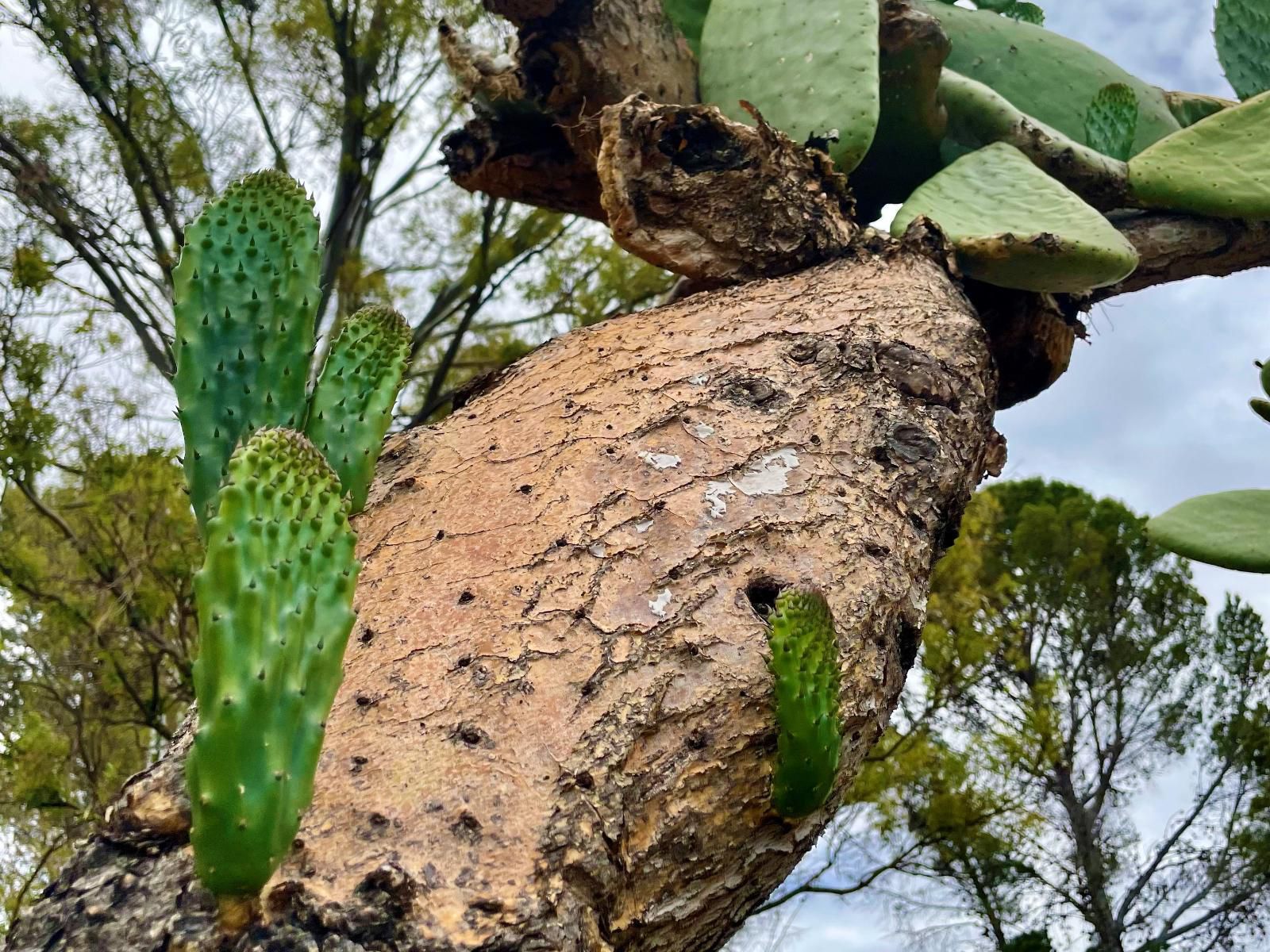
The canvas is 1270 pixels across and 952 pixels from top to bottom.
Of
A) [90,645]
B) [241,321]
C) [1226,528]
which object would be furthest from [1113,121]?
[90,645]

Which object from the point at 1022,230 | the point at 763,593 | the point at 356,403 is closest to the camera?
the point at 763,593

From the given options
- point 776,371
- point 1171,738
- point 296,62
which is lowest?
point 776,371

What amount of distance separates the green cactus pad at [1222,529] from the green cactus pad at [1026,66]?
108cm

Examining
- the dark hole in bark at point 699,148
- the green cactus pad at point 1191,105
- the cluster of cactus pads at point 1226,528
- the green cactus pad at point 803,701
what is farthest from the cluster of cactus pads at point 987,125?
the green cactus pad at point 803,701

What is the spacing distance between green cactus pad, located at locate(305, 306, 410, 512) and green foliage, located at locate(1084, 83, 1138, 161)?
2056 millimetres

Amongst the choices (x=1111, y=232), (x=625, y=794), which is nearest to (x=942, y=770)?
(x=1111, y=232)

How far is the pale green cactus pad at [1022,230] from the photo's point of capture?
2.00 meters

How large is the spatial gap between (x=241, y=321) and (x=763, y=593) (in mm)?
770

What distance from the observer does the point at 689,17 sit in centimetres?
264

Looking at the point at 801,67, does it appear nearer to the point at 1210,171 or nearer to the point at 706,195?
the point at 706,195

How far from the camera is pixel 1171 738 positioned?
8789 millimetres

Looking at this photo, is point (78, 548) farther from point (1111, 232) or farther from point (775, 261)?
point (1111, 232)

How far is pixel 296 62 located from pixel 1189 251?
4.74 m

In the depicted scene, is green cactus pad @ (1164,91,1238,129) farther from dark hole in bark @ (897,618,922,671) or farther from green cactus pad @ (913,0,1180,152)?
dark hole in bark @ (897,618,922,671)
